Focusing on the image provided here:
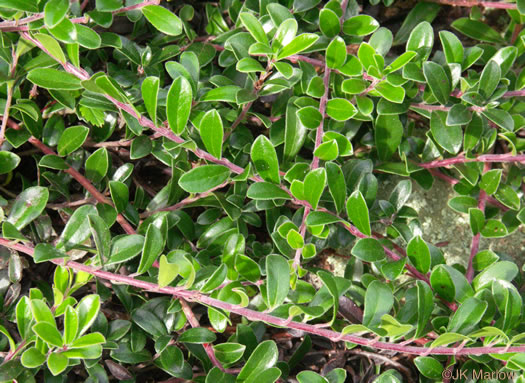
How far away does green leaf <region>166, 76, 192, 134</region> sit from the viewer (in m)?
1.26

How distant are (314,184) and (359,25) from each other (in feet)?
1.73

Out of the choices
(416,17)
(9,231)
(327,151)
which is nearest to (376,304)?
(327,151)

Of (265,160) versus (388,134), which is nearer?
(265,160)

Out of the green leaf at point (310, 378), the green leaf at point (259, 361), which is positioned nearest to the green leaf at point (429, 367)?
the green leaf at point (310, 378)

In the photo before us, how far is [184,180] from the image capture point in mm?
1293

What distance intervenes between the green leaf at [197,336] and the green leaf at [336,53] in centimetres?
73

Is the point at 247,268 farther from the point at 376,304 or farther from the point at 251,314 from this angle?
the point at 376,304

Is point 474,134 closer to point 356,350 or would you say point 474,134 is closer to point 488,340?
point 488,340

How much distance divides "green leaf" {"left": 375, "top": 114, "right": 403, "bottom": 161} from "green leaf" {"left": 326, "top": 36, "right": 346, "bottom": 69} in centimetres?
20

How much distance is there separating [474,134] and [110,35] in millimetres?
983

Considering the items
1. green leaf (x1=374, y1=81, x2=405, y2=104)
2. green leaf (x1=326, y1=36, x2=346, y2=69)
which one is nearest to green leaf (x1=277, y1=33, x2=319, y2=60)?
green leaf (x1=326, y1=36, x2=346, y2=69)

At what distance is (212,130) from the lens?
51.4 inches

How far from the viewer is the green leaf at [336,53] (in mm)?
1453

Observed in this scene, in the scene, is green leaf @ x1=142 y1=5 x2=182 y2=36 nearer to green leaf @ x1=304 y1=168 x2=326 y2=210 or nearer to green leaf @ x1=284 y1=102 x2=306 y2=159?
green leaf @ x1=284 y1=102 x2=306 y2=159
